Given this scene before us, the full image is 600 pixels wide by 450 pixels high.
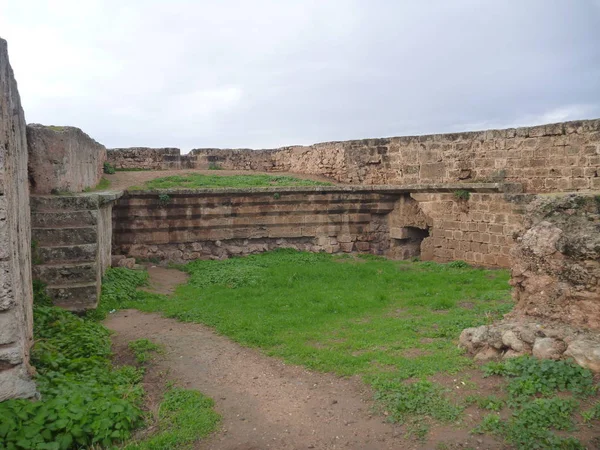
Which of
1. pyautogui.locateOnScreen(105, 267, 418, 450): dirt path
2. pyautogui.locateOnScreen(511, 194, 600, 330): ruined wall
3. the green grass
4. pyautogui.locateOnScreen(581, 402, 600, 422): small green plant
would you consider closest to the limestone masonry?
pyautogui.locateOnScreen(511, 194, 600, 330): ruined wall

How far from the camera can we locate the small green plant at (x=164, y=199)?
1048 cm

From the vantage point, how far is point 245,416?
3.85 metres

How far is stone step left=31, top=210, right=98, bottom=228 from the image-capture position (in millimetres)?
6504

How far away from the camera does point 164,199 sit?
10.5 meters

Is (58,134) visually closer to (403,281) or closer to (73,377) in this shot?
(73,377)

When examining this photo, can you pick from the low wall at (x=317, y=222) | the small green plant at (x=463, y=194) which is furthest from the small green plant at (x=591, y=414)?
the small green plant at (x=463, y=194)

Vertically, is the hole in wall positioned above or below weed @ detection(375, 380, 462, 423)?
above

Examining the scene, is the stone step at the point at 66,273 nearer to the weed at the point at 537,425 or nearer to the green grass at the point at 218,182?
the green grass at the point at 218,182

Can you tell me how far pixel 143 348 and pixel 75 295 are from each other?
1.53 m

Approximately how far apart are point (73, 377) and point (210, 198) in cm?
707

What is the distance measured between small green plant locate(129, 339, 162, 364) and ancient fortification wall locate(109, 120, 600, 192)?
318 inches

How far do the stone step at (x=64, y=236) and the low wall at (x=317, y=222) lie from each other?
151 inches

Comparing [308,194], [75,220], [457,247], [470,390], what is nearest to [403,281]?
[457,247]

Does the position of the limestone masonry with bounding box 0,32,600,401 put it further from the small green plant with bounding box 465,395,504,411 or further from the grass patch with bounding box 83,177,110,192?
the small green plant with bounding box 465,395,504,411
